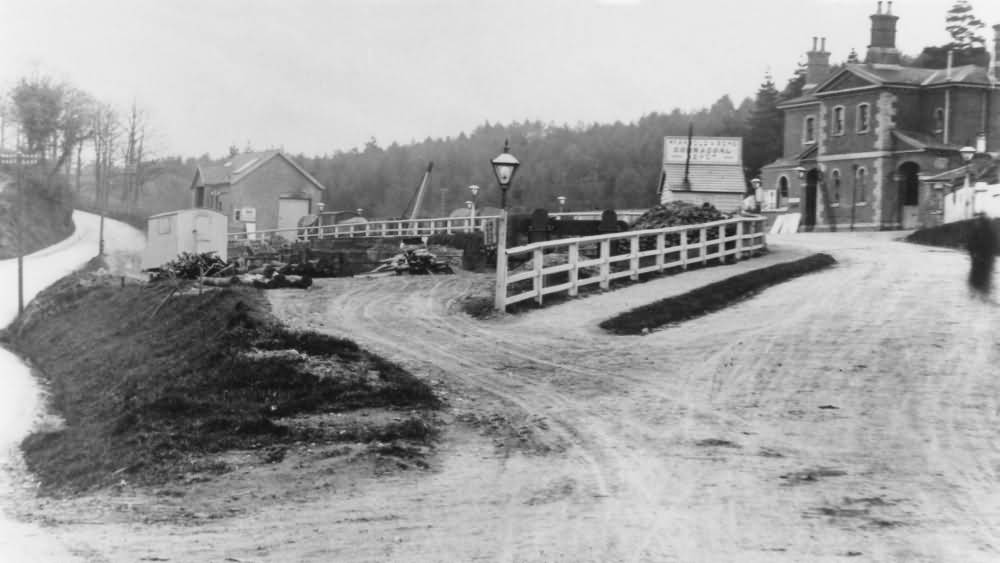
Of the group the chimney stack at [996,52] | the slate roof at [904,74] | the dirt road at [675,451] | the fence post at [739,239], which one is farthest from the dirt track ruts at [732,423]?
the slate roof at [904,74]

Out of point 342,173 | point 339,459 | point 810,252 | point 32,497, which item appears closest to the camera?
point 339,459

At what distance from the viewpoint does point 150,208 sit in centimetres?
5128

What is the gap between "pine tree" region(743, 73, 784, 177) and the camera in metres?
63.8

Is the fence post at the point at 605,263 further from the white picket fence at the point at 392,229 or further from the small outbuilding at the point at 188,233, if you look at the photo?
the small outbuilding at the point at 188,233

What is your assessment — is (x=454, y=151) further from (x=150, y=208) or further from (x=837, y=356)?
(x=837, y=356)

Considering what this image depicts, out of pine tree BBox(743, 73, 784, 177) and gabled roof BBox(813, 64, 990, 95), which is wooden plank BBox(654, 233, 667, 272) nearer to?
gabled roof BBox(813, 64, 990, 95)

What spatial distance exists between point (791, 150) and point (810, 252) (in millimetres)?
30998

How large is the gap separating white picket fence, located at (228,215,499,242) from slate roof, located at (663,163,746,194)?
7.95m

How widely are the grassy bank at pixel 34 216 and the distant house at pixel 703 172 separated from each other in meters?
23.5

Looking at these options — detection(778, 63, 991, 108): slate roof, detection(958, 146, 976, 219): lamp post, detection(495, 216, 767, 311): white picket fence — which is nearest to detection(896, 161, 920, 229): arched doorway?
detection(778, 63, 991, 108): slate roof

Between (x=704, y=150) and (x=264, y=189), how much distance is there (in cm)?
3648

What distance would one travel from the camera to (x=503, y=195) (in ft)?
63.1

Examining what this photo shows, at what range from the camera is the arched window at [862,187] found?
47075 mm

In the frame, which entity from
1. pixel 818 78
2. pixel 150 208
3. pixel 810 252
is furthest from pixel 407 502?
pixel 818 78
